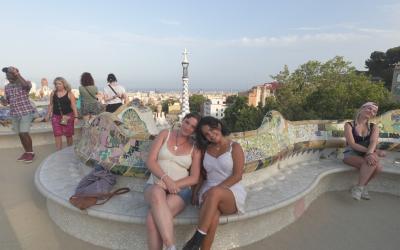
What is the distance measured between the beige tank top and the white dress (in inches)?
7.9

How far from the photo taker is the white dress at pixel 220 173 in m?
3.02

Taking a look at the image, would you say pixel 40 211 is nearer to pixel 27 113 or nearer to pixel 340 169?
pixel 27 113

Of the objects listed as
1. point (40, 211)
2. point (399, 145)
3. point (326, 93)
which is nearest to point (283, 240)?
point (40, 211)

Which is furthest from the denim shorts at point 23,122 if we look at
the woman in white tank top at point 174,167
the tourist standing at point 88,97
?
the woman in white tank top at point 174,167

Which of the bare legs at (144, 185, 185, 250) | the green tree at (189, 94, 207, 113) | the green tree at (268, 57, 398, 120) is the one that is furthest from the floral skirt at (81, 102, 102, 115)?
the green tree at (189, 94, 207, 113)

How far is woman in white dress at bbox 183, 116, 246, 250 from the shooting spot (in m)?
2.74

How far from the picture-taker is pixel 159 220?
2.65 m

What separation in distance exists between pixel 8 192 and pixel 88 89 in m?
2.89

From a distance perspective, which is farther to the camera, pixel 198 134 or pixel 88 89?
pixel 88 89

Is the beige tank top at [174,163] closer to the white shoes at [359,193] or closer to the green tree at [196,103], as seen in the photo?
the white shoes at [359,193]

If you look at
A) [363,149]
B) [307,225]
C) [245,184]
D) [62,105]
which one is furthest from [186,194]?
[62,105]

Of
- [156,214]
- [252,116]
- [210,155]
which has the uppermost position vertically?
[210,155]

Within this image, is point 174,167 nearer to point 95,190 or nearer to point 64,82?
point 95,190

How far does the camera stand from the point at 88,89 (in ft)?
21.8
